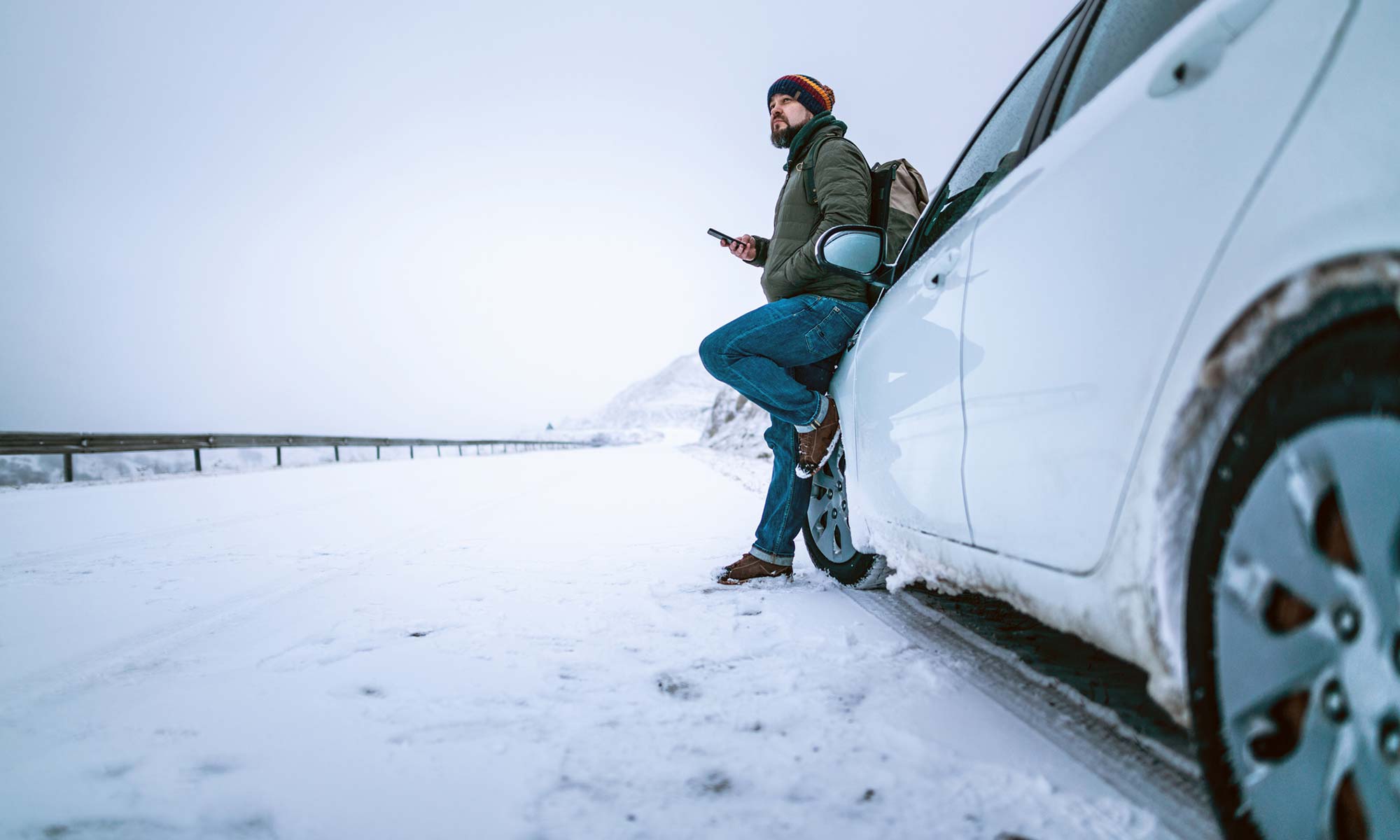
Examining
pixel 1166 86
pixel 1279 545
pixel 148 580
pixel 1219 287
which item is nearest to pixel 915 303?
pixel 1166 86

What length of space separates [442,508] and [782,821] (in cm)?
604

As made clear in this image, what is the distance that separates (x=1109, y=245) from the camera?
125 centimetres

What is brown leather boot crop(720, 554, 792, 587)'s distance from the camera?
3381mm

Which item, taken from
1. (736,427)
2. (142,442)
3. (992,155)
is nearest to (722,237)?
(992,155)

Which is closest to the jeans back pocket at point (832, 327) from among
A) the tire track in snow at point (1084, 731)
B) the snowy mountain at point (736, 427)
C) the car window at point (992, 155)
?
the car window at point (992, 155)

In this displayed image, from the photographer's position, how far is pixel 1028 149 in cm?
192

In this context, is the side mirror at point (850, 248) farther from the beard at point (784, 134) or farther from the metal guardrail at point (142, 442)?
the metal guardrail at point (142, 442)

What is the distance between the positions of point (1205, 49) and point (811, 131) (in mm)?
2396

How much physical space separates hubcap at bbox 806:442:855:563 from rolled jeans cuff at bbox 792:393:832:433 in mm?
185

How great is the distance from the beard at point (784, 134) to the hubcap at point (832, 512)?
5.37ft

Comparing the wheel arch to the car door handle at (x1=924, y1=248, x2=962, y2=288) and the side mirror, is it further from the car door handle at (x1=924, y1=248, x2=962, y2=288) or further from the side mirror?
the side mirror

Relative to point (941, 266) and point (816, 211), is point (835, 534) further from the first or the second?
point (941, 266)

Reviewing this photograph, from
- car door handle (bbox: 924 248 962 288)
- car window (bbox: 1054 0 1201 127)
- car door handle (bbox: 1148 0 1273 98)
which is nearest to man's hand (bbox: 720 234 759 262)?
car door handle (bbox: 924 248 962 288)

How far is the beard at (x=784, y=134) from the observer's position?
138 inches
